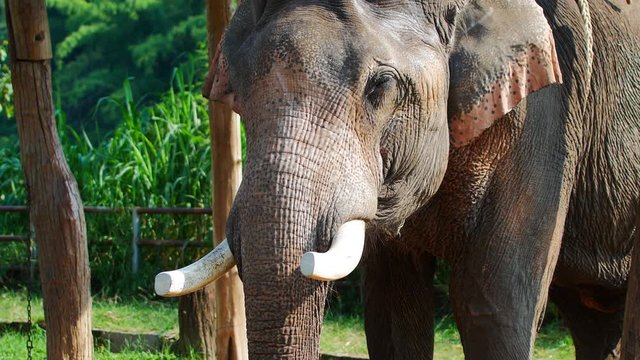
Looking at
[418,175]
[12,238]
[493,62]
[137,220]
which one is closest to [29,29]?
[418,175]

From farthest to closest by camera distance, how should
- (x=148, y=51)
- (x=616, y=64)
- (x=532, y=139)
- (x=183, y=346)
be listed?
(x=148, y=51) → (x=183, y=346) → (x=616, y=64) → (x=532, y=139)

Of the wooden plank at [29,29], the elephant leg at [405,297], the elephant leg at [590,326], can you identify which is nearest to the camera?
the elephant leg at [405,297]

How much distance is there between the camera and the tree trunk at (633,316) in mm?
4488

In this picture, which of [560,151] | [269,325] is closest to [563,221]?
[560,151]

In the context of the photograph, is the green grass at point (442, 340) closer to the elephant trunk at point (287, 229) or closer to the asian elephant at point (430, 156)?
the asian elephant at point (430, 156)

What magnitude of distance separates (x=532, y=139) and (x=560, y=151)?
0.15 meters

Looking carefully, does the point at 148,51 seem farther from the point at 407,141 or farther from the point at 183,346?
the point at 407,141

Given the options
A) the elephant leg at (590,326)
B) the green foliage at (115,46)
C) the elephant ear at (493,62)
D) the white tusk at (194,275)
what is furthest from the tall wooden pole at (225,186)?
the green foliage at (115,46)

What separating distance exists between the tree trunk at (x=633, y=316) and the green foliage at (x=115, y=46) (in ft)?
54.4

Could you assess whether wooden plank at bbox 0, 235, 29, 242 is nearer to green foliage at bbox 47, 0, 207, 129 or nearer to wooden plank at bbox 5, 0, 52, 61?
wooden plank at bbox 5, 0, 52, 61

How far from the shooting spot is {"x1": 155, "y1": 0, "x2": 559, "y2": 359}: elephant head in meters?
3.66

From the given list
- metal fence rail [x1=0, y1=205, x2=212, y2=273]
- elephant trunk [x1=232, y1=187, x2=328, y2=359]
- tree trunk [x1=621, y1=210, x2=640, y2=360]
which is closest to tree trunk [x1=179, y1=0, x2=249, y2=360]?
tree trunk [x1=621, y1=210, x2=640, y2=360]

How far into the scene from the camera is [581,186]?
5.24m

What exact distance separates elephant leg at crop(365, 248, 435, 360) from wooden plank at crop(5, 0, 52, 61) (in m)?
1.86
